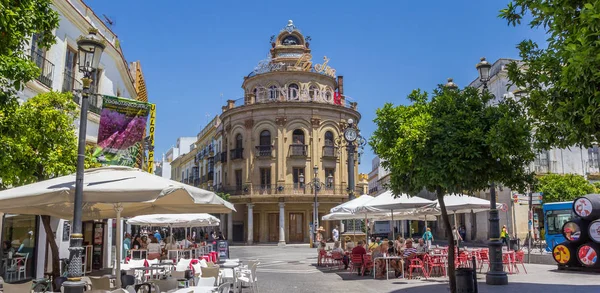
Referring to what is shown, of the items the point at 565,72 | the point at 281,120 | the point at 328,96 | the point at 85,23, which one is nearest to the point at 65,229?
the point at 85,23

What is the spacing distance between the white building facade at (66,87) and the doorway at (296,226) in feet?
79.4

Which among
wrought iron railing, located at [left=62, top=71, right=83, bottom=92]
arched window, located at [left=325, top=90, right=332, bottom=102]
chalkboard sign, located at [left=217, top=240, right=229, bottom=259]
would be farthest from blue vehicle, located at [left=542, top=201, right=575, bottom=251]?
arched window, located at [left=325, top=90, right=332, bottom=102]

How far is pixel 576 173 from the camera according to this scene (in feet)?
122

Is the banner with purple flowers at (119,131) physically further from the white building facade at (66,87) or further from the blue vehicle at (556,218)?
the blue vehicle at (556,218)

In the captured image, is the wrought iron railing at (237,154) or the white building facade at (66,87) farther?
the wrought iron railing at (237,154)

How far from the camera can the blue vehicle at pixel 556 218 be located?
20875 mm

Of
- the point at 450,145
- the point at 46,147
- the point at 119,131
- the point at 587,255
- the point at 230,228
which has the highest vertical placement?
the point at 119,131

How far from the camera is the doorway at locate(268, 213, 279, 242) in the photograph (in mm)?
43469

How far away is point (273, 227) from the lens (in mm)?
43656

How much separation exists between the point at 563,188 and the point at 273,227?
23.2m

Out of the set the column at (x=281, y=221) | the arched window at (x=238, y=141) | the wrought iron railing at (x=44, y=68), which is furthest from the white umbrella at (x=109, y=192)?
the arched window at (x=238, y=141)

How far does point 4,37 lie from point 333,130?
128 feet

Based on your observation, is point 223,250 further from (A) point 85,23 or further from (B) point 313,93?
(B) point 313,93

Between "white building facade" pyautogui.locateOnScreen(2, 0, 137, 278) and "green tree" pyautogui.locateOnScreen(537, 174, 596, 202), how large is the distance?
85.2 ft
